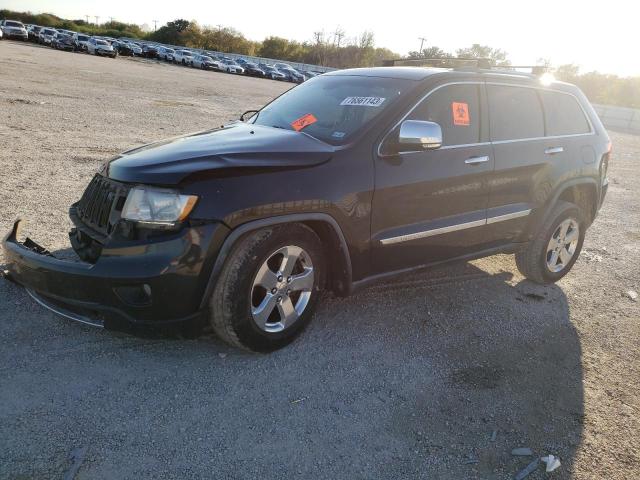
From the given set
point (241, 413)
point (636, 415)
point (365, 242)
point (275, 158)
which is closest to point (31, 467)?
point (241, 413)

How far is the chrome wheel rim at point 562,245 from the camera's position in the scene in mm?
5012

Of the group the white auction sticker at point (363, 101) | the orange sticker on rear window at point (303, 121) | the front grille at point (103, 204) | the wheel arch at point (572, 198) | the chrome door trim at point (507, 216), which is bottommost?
the front grille at point (103, 204)

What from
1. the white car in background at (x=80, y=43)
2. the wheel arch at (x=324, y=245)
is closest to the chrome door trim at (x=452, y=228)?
the wheel arch at (x=324, y=245)

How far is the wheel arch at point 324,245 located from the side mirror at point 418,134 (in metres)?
0.75

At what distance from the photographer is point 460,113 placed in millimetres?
4066

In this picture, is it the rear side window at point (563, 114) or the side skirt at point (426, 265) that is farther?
the rear side window at point (563, 114)

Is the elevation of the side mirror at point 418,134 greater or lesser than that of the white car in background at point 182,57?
lesser

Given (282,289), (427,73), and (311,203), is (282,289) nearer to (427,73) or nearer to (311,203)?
(311,203)

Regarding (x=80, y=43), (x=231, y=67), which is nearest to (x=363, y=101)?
(x=231, y=67)

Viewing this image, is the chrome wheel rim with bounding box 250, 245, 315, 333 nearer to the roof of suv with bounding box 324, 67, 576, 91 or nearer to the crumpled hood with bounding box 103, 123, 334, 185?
the crumpled hood with bounding box 103, 123, 334, 185

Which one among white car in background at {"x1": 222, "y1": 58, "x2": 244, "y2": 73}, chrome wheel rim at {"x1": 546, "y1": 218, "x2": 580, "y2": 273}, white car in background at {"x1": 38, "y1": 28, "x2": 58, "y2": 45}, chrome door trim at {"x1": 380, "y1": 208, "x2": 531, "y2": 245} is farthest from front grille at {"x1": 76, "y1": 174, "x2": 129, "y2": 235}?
white car in background at {"x1": 38, "y1": 28, "x2": 58, "y2": 45}

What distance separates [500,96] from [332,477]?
3363mm

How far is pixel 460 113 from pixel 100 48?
49992 millimetres

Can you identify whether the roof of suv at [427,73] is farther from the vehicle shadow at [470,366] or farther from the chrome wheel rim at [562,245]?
the vehicle shadow at [470,366]
